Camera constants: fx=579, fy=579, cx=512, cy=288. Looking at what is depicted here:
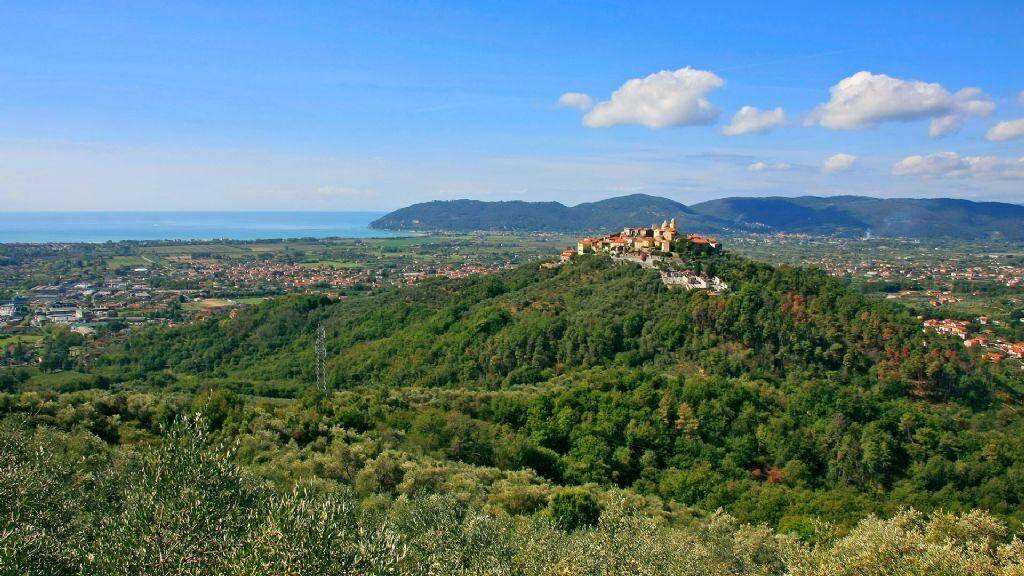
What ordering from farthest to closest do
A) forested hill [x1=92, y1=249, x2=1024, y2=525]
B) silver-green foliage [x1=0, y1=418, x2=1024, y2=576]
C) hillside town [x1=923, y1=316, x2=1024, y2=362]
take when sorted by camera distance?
hillside town [x1=923, y1=316, x2=1024, y2=362] < forested hill [x1=92, y1=249, x2=1024, y2=525] < silver-green foliage [x1=0, y1=418, x2=1024, y2=576]

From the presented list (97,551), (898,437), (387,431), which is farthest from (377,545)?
(898,437)

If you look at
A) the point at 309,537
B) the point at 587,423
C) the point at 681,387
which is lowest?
the point at 587,423

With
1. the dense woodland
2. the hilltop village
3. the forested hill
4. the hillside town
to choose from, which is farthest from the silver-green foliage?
the hillside town

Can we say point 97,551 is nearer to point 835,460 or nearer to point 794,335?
point 835,460

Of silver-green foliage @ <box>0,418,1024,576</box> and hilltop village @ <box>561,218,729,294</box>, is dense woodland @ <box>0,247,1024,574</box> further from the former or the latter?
hilltop village @ <box>561,218,729,294</box>

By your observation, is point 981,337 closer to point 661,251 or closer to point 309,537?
point 661,251

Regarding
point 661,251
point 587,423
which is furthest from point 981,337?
point 587,423
